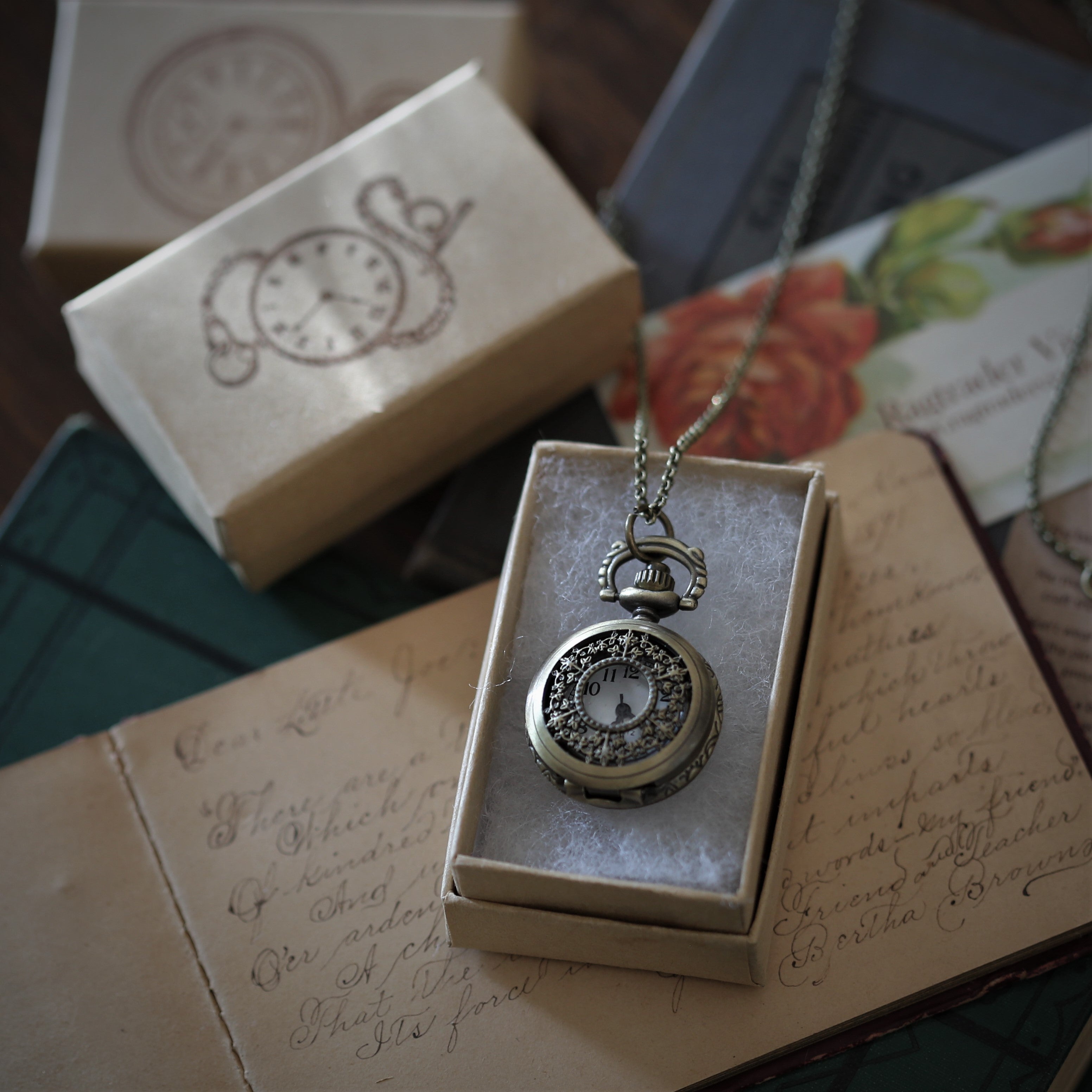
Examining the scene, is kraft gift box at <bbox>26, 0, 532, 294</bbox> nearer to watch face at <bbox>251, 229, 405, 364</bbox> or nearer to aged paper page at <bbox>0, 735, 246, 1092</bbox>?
watch face at <bbox>251, 229, 405, 364</bbox>

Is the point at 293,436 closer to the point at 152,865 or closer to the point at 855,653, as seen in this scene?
the point at 152,865

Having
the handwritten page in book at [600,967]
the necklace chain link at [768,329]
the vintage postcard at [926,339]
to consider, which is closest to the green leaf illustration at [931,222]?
the vintage postcard at [926,339]

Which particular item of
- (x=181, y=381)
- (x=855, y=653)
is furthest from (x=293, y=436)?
(x=855, y=653)

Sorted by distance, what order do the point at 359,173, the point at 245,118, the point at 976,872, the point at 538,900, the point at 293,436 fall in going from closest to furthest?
the point at 538,900
the point at 976,872
the point at 293,436
the point at 359,173
the point at 245,118

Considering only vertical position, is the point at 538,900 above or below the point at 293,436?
below

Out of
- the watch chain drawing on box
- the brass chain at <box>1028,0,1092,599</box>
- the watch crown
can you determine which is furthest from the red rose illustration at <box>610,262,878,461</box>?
the watch chain drawing on box

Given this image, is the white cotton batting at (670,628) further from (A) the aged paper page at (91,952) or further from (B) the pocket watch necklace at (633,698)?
(A) the aged paper page at (91,952)

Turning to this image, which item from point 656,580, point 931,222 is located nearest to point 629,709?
point 656,580
